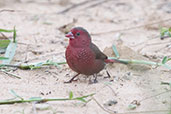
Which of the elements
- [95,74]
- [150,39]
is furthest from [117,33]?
[95,74]

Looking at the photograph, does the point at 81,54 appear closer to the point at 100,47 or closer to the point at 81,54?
the point at 81,54

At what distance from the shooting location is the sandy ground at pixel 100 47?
12.6ft

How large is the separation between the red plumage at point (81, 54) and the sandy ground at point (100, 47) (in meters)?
0.22

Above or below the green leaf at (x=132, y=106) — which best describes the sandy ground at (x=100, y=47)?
above

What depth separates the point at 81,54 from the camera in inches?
175

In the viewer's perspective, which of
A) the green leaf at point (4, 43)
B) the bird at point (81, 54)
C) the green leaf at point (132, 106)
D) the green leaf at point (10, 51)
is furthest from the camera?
the green leaf at point (4, 43)

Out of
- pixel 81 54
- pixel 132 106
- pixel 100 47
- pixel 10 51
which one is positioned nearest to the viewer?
pixel 132 106

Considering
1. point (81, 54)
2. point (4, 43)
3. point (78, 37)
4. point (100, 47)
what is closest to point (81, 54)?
point (81, 54)

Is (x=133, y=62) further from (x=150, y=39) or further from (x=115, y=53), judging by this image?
(x=150, y=39)

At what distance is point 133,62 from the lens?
4895mm

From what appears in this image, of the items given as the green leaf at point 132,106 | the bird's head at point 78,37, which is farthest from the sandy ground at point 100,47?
the bird's head at point 78,37

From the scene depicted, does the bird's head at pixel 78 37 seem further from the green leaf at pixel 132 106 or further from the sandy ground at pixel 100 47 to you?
the green leaf at pixel 132 106

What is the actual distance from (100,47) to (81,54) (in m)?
1.75

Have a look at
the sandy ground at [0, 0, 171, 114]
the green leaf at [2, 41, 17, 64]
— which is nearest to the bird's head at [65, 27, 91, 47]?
the sandy ground at [0, 0, 171, 114]
